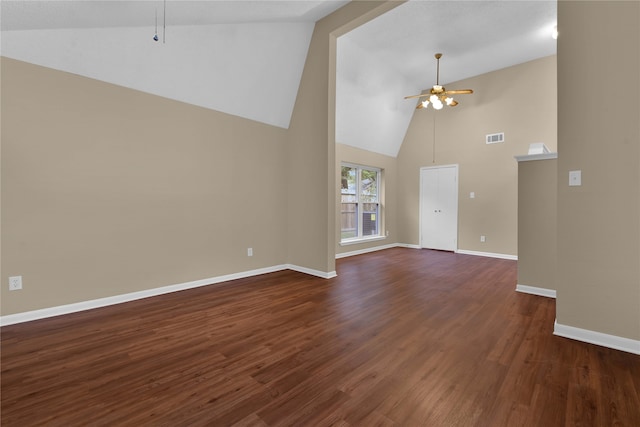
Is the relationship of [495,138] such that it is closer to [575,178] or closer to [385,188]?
[385,188]

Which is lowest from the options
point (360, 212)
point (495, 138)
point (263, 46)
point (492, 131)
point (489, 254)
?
point (489, 254)

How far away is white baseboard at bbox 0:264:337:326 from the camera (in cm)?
257

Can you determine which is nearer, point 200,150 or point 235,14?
point 235,14

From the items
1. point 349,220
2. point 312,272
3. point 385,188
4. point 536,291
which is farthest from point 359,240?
point 536,291

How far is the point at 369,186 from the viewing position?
686 centimetres

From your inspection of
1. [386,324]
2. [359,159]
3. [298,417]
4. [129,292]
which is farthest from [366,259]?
[298,417]

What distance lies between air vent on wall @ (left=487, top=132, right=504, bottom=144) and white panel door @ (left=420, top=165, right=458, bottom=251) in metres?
0.83

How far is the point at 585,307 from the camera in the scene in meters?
2.23

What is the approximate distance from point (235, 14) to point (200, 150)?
1627 mm

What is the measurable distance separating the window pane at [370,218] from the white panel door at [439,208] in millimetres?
1104

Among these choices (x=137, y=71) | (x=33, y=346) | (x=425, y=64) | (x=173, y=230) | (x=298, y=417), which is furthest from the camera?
(x=425, y=64)

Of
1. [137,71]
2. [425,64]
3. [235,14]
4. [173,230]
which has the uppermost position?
[425,64]

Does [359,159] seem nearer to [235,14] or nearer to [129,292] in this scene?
[235,14]

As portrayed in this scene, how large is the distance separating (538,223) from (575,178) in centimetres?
127
